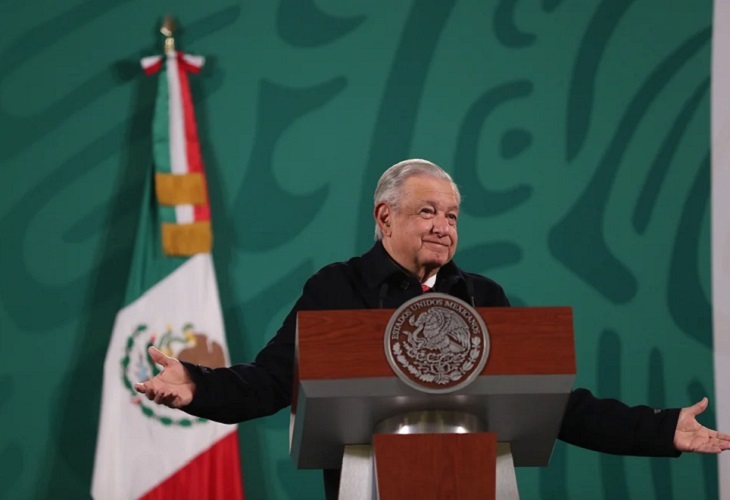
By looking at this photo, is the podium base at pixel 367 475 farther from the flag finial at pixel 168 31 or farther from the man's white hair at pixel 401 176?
the flag finial at pixel 168 31

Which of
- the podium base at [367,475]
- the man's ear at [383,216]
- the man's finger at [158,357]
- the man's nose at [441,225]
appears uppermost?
the man's ear at [383,216]

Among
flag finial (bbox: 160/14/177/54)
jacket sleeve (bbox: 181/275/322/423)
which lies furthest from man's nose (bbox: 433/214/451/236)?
flag finial (bbox: 160/14/177/54)

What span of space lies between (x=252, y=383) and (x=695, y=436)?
92cm

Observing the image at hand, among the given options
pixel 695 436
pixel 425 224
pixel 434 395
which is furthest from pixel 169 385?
pixel 695 436

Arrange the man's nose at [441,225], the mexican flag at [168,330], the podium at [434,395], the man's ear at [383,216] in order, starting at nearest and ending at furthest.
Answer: the podium at [434,395] → the man's nose at [441,225] → the man's ear at [383,216] → the mexican flag at [168,330]

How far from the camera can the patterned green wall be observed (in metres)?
4.62

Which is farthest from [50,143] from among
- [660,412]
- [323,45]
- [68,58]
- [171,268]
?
[660,412]

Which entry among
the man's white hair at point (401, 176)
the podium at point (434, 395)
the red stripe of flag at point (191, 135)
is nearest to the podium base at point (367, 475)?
the podium at point (434, 395)

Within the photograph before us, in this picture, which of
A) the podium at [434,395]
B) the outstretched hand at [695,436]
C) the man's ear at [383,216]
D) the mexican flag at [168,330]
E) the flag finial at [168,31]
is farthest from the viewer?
the flag finial at [168,31]

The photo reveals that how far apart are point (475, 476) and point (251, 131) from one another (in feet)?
10.00

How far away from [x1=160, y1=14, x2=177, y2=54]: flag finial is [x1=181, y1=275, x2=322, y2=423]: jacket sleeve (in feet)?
7.72

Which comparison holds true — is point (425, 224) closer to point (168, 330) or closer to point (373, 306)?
point (373, 306)

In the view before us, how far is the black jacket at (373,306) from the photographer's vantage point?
2354 mm

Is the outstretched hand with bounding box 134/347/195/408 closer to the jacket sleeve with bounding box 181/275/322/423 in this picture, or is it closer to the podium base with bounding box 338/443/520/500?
the jacket sleeve with bounding box 181/275/322/423
